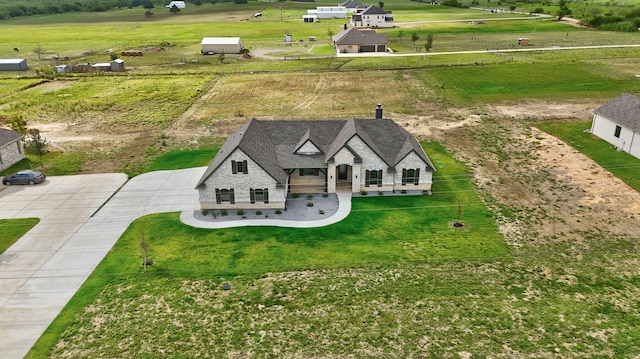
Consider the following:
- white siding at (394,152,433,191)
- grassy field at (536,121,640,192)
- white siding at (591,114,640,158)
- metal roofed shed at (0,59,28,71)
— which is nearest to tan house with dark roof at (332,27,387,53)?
grassy field at (536,121,640,192)

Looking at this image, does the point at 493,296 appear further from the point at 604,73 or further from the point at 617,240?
the point at 604,73

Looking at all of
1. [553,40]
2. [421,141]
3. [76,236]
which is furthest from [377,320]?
[553,40]

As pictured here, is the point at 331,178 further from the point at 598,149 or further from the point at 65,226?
the point at 598,149

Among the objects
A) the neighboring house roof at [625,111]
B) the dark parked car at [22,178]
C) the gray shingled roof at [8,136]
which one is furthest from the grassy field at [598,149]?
the gray shingled roof at [8,136]

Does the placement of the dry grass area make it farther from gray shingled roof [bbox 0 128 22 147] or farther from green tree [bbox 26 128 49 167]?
gray shingled roof [bbox 0 128 22 147]

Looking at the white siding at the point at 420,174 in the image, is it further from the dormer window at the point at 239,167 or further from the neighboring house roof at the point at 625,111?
the neighboring house roof at the point at 625,111

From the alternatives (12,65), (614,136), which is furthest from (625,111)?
(12,65)
